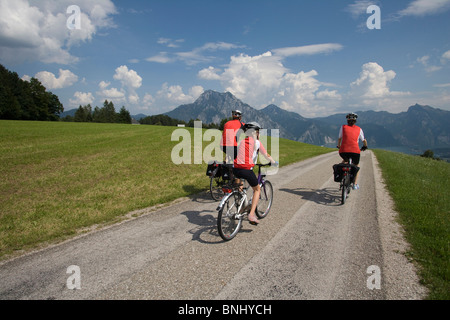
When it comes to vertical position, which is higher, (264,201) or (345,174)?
(345,174)

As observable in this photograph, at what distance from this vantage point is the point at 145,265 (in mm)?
4215

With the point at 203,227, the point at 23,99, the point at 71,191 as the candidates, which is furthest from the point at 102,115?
the point at 203,227

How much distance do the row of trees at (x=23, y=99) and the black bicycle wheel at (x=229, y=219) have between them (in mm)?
84285

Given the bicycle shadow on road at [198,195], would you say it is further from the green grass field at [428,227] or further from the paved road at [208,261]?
the green grass field at [428,227]

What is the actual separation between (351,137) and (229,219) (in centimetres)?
617

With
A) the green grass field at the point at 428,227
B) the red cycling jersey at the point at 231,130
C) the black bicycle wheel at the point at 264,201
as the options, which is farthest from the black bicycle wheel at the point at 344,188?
the red cycling jersey at the point at 231,130

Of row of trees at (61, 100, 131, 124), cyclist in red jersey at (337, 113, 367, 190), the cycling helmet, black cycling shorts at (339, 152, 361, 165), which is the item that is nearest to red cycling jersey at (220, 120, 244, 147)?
the cycling helmet

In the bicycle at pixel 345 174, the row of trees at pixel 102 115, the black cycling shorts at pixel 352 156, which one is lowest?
the bicycle at pixel 345 174

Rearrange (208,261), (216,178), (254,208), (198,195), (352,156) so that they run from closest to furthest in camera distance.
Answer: (208,261) < (254,208) < (352,156) < (216,178) < (198,195)

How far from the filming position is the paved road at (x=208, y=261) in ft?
11.5

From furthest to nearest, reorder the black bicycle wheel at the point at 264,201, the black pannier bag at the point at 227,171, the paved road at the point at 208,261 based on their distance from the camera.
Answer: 1. the black pannier bag at the point at 227,171
2. the black bicycle wheel at the point at 264,201
3. the paved road at the point at 208,261

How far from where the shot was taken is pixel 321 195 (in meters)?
9.27

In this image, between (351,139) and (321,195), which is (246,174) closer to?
(321,195)

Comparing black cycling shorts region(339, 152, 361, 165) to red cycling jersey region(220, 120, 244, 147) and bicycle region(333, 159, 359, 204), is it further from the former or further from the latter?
red cycling jersey region(220, 120, 244, 147)
